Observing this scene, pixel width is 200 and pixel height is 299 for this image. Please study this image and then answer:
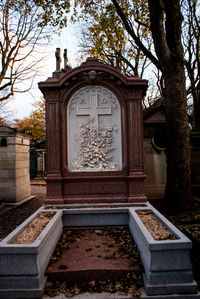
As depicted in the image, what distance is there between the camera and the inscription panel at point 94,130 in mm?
4938

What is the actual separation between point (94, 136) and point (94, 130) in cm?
14

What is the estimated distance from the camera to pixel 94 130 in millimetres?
4996

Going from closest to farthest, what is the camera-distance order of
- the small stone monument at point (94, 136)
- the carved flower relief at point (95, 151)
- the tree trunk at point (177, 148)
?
1. the small stone monument at point (94, 136)
2. the carved flower relief at point (95, 151)
3. the tree trunk at point (177, 148)

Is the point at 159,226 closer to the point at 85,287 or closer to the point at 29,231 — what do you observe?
the point at 85,287

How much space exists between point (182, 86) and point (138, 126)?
2.60 metres

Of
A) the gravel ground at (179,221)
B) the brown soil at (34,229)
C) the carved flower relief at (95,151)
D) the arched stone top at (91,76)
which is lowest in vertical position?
the gravel ground at (179,221)

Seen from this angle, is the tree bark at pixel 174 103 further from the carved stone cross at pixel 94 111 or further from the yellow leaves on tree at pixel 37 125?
the yellow leaves on tree at pixel 37 125

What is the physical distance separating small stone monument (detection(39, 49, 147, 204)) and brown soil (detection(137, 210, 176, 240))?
2.66 ft

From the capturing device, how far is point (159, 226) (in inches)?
132

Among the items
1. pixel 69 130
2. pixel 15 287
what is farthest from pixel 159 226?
pixel 69 130

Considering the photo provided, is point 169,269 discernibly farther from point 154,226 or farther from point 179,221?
point 179,221

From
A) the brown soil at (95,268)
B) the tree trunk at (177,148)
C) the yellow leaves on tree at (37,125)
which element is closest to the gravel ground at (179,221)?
the tree trunk at (177,148)

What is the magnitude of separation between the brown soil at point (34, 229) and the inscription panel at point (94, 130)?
129 centimetres

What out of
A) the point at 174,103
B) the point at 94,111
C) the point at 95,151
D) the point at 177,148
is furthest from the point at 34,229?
the point at 174,103
